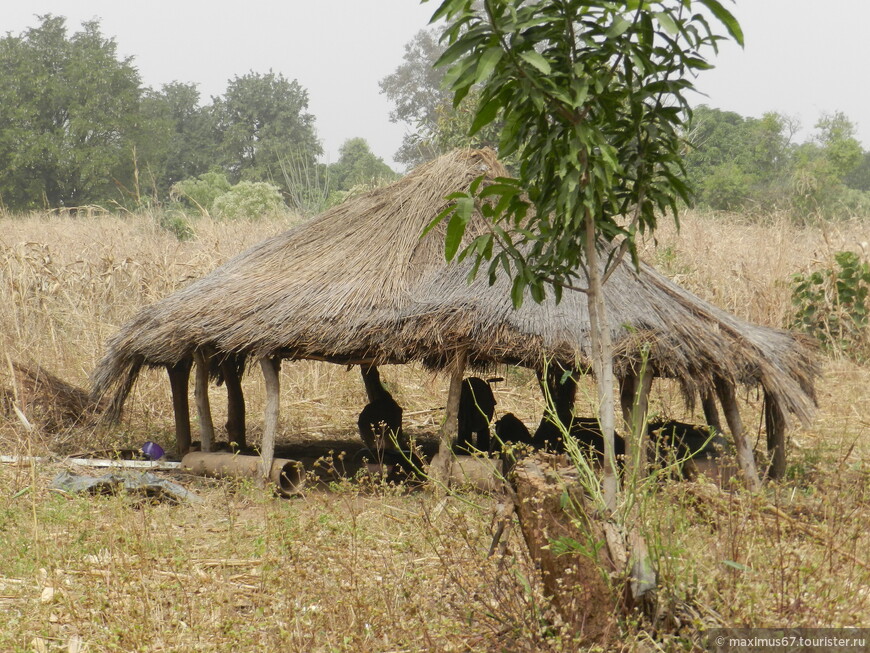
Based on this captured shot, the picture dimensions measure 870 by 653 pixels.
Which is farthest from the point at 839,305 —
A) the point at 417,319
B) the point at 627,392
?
the point at 417,319

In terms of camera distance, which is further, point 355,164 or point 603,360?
point 355,164

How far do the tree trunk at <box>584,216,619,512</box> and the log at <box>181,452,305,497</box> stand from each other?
10.1 feet

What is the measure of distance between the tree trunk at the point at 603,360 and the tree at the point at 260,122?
118 feet

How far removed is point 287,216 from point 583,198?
12.9 metres

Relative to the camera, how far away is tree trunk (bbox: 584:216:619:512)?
3678 millimetres

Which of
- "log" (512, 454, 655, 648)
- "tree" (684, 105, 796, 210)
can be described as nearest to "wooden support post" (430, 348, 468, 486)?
"log" (512, 454, 655, 648)

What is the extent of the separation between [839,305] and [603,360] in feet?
24.4

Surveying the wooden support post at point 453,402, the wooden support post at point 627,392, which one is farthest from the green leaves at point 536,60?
the wooden support post at point 627,392

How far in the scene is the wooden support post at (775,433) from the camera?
20.8ft

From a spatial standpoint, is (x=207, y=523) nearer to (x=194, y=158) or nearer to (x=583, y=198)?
(x=583, y=198)

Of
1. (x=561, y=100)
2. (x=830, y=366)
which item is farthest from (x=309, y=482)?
(x=830, y=366)

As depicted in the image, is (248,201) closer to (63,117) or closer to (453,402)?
(453,402)

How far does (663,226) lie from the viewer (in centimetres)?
1416

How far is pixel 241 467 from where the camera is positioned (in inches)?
267
